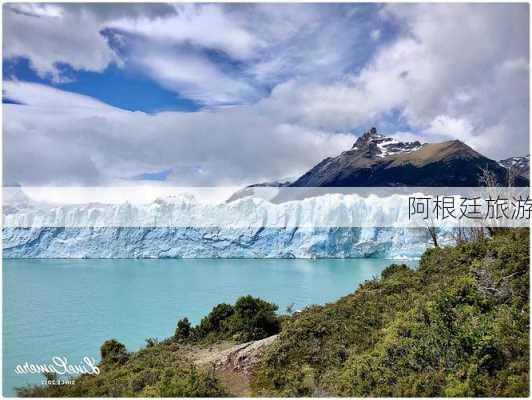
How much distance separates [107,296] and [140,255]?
16.4 metres

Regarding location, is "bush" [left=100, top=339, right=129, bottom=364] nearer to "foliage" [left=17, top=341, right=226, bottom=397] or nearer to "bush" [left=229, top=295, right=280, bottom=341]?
"foliage" [left=17, top=341, right=226, bottom=397]

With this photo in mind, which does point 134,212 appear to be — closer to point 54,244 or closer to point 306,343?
point 54,244

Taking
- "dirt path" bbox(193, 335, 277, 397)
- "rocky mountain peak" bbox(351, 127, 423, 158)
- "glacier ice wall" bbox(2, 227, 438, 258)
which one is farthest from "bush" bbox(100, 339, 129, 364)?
"rocky mountain peak" bbox(351, 127, 423, 158)

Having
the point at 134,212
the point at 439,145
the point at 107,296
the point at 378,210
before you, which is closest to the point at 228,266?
the point at 134,212

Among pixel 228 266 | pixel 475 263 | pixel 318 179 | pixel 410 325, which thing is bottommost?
pixel 228 266

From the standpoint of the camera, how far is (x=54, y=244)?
3206 cm

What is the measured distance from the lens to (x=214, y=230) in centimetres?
3095

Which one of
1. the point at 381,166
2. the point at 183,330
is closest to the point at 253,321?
the point at 183,330

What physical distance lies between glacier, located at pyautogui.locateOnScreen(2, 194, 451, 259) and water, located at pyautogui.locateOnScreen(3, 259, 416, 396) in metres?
1.62

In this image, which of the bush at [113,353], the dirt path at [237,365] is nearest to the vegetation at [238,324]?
the bush at [113,353]

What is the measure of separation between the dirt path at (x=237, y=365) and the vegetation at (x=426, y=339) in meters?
0.14

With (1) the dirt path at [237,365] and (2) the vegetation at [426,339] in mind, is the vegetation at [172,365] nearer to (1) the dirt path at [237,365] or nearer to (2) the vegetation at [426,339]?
(1) the dirt path at [237,365]

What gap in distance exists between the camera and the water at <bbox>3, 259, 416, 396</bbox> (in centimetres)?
956

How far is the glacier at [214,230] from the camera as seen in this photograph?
2877cm
